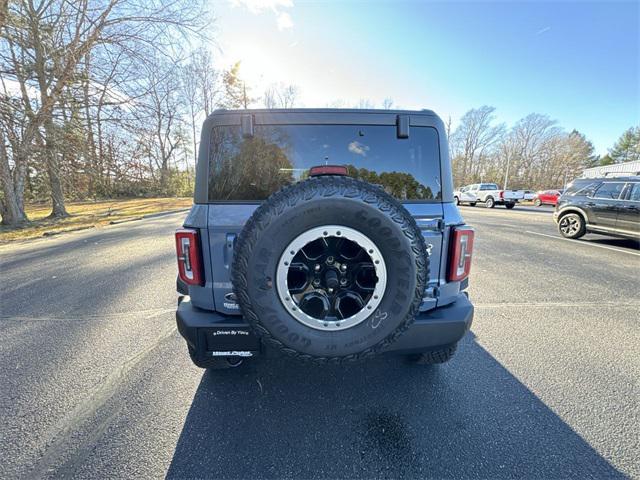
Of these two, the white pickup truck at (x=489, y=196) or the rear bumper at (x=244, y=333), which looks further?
the white pickup truck at (x=489, y=196)

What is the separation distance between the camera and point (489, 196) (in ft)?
68.0

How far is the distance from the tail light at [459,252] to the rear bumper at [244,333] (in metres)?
0.28

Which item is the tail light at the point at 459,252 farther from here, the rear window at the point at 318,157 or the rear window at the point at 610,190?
the rear window at the point at 610,190

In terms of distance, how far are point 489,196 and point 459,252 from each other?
22.6 metres

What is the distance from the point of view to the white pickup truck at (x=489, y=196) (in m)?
19.8

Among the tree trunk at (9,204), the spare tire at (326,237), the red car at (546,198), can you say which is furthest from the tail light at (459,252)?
the red car at (546,198)

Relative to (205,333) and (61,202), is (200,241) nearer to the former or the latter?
(205,333)

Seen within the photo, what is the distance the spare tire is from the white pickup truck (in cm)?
2072

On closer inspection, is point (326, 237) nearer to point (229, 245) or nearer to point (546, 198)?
point (229, 245)

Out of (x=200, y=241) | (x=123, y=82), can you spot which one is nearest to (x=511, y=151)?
(x=123, y=82)

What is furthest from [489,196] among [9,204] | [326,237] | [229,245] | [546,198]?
[9,204]

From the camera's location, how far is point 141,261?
19.6 feet

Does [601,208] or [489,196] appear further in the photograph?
[489,196]

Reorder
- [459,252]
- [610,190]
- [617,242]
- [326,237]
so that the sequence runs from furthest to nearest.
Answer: [617,242] → [610,190] → [459,252] → [326,237]
